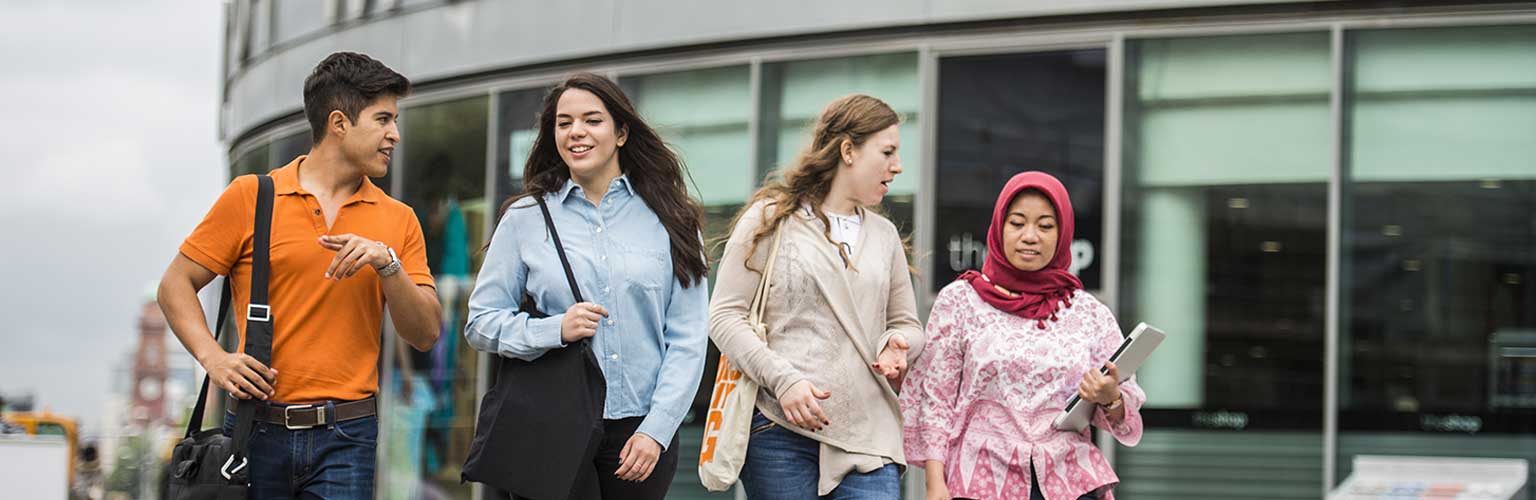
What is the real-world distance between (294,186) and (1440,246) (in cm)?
719

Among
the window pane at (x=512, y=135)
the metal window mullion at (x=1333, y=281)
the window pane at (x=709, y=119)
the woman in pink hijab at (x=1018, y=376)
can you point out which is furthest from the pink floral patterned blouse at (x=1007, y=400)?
the window pane at (x=512, y=135)

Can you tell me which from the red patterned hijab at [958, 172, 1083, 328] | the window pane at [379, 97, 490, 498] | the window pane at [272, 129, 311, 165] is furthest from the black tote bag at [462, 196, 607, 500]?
the window pane at [272, 129, 311, 165]

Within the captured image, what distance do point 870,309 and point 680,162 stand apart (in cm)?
64

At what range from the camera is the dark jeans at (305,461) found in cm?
423

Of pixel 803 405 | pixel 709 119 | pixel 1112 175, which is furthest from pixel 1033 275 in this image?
pixel 709 119

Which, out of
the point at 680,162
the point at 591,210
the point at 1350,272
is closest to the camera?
the point at 591,210

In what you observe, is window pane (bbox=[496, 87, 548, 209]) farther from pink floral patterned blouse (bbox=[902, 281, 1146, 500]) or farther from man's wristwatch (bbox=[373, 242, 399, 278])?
man's wristwatch (bbox=[373, 242, 399, 278])

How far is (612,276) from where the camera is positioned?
4.27m

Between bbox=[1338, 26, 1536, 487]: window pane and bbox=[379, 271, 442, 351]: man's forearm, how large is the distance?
672 centimetres

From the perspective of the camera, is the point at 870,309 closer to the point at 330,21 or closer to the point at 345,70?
the point at 345,70

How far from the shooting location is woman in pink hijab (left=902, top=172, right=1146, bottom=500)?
4.68 metres

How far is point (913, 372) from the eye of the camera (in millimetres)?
4824

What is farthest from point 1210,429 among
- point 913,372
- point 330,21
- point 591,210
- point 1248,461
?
point 330,21

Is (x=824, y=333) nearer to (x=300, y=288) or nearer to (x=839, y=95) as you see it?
(x=300, y=288)
